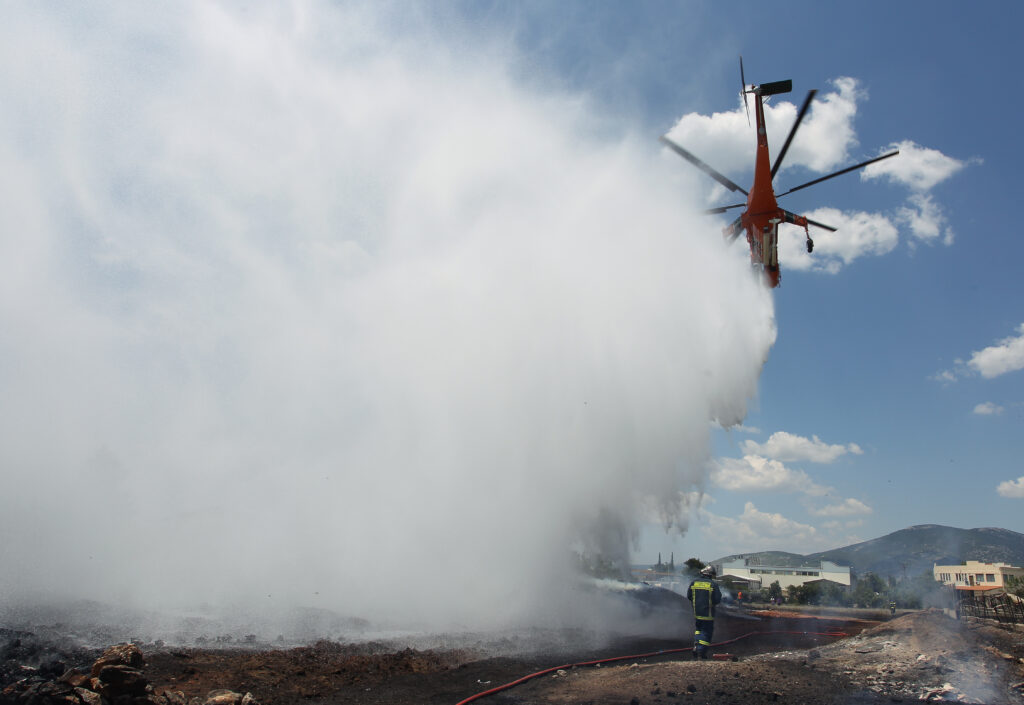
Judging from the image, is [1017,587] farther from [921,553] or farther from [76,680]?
[76,680]

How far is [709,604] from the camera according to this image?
45.8ft

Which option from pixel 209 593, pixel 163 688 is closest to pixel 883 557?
pixel 209 593

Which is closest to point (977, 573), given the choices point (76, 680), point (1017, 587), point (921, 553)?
point (921, 553)

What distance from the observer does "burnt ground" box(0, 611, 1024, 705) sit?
9594 millimetres

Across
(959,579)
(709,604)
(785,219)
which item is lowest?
(959,579)

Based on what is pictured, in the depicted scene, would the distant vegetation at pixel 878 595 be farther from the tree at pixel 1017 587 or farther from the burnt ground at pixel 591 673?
the burnt ground at pixel 591 673

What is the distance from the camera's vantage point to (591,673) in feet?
39.3

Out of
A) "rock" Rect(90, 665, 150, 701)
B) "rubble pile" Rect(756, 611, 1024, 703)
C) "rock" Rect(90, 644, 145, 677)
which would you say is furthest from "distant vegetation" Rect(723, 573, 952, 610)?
"rock" Rect(90, 665, 150, 701)

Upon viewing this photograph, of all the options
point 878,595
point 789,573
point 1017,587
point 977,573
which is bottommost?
point 789,573

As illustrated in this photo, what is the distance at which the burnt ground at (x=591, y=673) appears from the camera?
959cm

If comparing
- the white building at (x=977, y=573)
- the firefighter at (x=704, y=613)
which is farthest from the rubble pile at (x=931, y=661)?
the white building at (x=977, y=573)

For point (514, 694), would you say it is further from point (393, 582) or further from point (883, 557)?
point (883, 557)

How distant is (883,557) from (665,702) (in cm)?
3521

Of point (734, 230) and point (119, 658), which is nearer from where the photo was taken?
point (119, 658)
